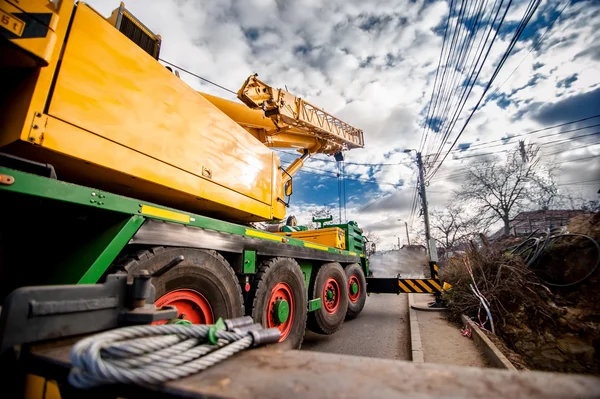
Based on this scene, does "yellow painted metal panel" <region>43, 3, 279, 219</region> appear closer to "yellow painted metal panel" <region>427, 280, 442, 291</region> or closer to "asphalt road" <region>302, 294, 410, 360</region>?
"asphalt road" <region>302, 294, 410, 360</region>

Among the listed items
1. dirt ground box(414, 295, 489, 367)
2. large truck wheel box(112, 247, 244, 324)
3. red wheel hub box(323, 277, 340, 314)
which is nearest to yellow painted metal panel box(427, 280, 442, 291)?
dirt ground box(414, 295, 489, 367)

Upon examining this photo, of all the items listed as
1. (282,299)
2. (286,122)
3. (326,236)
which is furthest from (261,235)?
(326,236)

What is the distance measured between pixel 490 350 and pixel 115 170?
502 cm

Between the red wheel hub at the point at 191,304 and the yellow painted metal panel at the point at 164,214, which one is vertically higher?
the yellow painted metal panel at the point at 164,214

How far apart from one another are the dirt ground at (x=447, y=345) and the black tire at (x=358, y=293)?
56.7 inches

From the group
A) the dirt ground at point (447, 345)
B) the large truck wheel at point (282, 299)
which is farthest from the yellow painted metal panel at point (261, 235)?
the dirt ground at point (447, 345)

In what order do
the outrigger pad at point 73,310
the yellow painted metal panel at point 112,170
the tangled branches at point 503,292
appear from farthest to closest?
the tangled branches at point 503,292 < the yellow painted metal panel at point 112,170 < the outrigger pad at point 73,310

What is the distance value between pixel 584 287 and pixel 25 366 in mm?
8991

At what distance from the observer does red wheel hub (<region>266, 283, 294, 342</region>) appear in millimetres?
3372

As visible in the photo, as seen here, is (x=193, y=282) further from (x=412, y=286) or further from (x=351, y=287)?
(x=412, y=286)

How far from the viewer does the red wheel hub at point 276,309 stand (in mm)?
3372

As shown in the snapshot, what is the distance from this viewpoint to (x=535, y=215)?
27688 millimetres

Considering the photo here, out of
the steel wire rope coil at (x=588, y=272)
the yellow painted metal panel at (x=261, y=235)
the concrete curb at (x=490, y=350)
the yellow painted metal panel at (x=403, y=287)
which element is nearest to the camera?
the yellow painted metal panel at (x=261, y=235)

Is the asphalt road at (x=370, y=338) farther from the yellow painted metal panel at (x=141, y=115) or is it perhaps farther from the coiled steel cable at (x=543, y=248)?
the coiled steel cable at (x=543, y=248)
